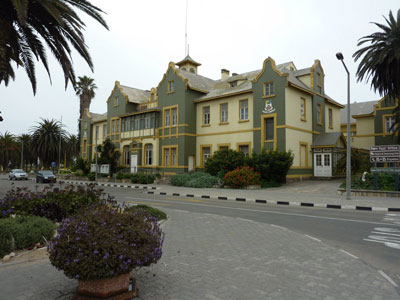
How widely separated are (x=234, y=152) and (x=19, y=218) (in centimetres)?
2079

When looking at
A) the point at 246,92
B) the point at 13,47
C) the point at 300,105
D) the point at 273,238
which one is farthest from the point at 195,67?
the point at 273,238

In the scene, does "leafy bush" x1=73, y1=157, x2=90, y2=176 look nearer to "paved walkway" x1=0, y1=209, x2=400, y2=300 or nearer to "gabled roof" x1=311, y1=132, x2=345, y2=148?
"gabled roof" x1=311, y1=132, x2=345, y2=148

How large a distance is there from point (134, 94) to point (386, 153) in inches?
1266

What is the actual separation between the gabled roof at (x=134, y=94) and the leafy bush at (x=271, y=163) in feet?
69.8

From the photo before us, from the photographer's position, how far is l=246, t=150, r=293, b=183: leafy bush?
24.6 m

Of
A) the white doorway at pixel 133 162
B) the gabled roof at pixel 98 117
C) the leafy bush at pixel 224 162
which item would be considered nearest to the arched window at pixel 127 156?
the white doorway at pixel 133 162

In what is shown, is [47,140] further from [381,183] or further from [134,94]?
[381,183]

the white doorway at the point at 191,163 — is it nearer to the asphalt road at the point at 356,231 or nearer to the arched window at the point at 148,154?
the arched window at the point at 148,154

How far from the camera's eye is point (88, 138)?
49281mm

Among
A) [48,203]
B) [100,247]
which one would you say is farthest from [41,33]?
[100,247]

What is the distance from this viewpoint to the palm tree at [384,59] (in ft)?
79.8

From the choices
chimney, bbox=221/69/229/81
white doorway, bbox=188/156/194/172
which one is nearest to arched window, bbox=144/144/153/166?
white doorway, bbox=188/156/194/172

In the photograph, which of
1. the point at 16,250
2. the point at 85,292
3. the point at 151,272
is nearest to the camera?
the point at 85,292

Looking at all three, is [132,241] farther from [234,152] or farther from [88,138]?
[88,138]
